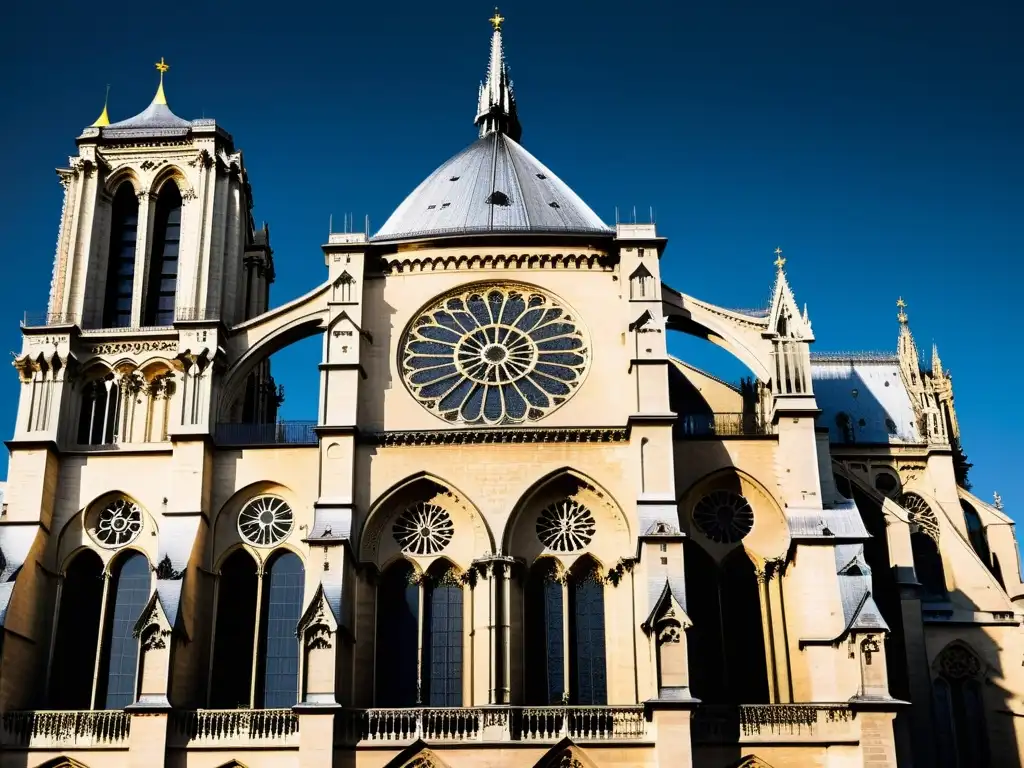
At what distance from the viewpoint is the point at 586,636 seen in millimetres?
37781

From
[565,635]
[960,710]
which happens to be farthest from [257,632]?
[960,710]

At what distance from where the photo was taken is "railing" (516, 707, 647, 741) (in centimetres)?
3488

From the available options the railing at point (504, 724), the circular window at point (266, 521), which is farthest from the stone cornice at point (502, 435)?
the railing at point (504, 724)

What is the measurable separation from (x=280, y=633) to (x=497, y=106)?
80.4 ft

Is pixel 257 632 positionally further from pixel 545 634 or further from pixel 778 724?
pixel 778 724

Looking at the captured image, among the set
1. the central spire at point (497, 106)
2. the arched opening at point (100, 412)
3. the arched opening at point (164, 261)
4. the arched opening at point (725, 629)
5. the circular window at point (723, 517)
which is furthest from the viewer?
the central spire at point (497, 106)

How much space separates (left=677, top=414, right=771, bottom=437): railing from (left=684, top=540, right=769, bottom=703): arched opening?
159 inches

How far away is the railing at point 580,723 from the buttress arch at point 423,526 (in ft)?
16.1

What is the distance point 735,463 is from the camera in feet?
128

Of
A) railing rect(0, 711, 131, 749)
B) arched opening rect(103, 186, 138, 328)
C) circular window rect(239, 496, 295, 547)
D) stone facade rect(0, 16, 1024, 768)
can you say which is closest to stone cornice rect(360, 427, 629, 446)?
stone facade rect(0, 16, 1024, 768)

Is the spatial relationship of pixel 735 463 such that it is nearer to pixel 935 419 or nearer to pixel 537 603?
pixel 537 603

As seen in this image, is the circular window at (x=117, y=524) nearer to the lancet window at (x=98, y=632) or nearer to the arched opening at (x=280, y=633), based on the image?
the lancet window at (x=98, y=632)

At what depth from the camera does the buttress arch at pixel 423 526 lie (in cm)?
3816

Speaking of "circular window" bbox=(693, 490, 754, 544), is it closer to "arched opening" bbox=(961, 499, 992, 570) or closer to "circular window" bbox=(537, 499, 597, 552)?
"circular window" bbox=(537, 499, 597, 552)
